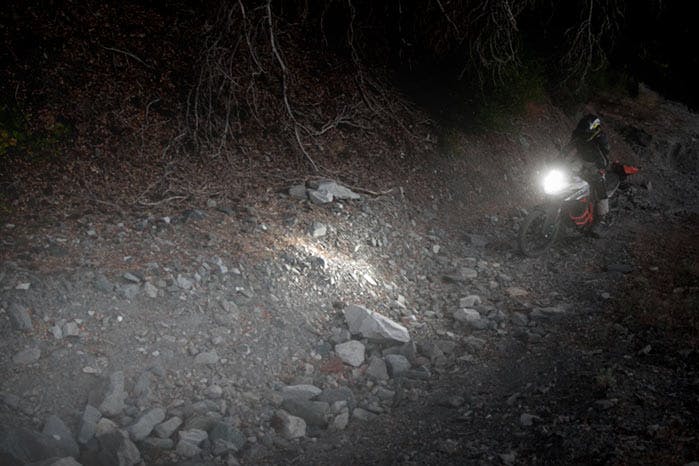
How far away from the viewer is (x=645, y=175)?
11.1m

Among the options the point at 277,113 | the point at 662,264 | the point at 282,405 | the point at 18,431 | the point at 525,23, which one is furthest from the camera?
the point at 525,23

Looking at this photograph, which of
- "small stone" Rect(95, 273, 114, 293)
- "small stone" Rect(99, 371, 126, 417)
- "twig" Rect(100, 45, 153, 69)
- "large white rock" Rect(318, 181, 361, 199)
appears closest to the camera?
"small stone" Rect(99, 371, 126, 417)

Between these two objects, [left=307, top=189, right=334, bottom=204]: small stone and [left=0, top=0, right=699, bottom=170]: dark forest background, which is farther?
[left=307, top=189, right=334, bottom=204]: small stone

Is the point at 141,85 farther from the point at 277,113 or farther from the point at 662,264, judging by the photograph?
the point at 662,264

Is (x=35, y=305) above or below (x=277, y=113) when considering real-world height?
below

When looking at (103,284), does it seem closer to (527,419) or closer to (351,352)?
(351,352)

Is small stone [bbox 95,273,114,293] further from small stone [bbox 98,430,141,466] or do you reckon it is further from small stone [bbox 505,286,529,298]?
small stone [bbox 505,286,529,298]

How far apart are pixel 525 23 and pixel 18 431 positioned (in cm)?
1117

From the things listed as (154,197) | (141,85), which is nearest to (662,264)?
(154,197)

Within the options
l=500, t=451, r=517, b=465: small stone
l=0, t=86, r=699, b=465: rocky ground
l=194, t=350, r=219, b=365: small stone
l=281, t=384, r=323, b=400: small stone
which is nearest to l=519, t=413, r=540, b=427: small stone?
l=0, t=86, r=699, b=465: rocky ground

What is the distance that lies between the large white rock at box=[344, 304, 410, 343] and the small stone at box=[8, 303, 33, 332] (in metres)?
2.78

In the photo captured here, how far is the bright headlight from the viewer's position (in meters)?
6.88

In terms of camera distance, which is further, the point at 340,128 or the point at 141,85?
the point at 340,128

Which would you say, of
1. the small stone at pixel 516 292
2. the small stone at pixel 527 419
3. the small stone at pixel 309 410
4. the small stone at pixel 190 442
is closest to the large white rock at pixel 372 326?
the small stone at pixel 309 410
